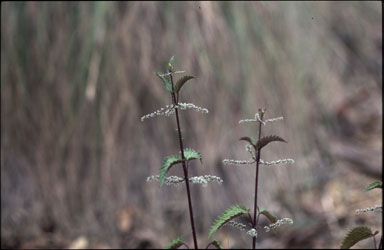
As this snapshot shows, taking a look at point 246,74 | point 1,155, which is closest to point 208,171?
point 246,74

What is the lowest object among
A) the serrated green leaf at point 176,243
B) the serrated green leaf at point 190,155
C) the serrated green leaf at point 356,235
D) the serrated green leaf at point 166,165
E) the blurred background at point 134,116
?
the serrated green leaf at point 356,235

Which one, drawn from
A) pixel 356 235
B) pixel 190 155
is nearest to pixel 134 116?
pixel 190 155

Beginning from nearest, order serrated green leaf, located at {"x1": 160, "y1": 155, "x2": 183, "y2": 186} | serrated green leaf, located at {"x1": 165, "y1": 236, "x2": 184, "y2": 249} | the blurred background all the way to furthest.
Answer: serrated green leaf, located at {"x1": 160, "y1": 155, "x2": 183, "y2": 186}
serrated green leaf, located at {"x1": 165, "y1": 236, "x2": 184, "y2": 249}
the blurred background

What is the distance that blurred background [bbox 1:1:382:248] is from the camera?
1.96 meters

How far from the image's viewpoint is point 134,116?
2043 millimetres

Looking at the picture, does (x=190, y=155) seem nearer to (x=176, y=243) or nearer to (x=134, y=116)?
(x=176, y=243)

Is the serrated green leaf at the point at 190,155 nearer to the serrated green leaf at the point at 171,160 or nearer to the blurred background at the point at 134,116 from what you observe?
the serrated green leaf at the point at 171,160

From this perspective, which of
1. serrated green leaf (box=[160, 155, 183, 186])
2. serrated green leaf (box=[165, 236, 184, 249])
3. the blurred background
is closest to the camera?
serrated green leaf (box=[160, 155, 183, 186])

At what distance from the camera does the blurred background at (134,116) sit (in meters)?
1.96

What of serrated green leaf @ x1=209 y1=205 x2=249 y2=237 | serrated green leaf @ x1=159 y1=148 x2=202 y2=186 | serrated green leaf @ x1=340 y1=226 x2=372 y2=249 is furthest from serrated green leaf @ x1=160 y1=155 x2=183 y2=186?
serrated green leaf @ x1=340 y1=226 x2=372 y2=249

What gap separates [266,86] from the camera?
7.15 feet

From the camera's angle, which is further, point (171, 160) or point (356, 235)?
point (356, 235)

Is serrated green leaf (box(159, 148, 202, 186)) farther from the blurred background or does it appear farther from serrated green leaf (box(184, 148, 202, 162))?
the blurred background

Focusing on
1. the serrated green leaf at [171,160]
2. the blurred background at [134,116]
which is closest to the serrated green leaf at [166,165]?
the serrated green leaf at [171,160]
